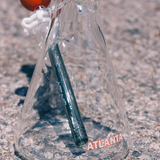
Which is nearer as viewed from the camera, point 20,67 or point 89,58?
point 89,58

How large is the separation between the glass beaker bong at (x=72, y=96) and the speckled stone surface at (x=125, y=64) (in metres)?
0.09

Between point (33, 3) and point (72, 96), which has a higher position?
point (33, 3)

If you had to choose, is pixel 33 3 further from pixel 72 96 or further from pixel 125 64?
pixel 125 64

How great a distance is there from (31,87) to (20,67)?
65cm

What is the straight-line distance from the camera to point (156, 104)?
1113mm

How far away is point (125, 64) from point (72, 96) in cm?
83

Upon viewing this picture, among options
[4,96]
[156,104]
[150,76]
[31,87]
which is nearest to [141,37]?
[150,76]

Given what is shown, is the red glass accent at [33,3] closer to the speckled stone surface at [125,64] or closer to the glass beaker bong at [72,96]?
the glass beaker bong at [72,96]

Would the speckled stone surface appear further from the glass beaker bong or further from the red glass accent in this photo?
the red glass accent

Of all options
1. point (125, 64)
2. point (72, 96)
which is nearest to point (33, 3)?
point (72, 96)

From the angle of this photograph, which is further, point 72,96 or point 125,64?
point 125,64

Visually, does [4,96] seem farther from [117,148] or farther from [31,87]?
[117,148]

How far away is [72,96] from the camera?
0.74 metres

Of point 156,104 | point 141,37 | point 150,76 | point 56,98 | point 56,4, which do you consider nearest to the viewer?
point 56,4
